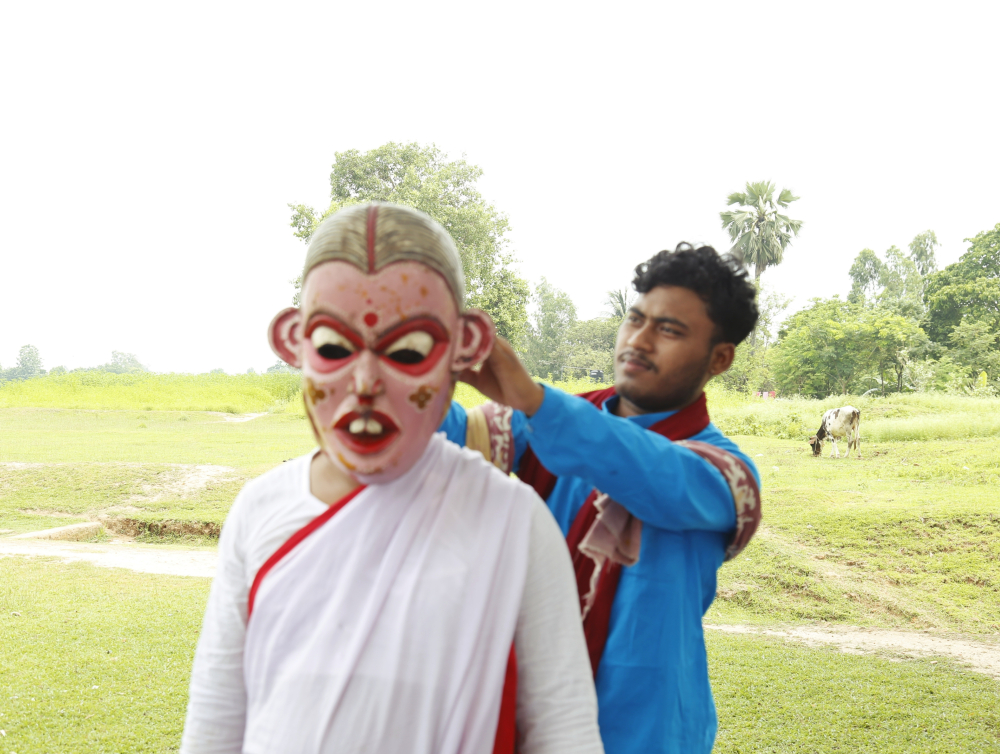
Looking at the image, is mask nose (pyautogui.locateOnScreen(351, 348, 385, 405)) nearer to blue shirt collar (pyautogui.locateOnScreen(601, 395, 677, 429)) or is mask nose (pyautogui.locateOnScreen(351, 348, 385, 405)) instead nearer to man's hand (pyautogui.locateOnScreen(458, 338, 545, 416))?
man's hand (pyautogui.locateOnScreen(458, 338, 545, 416))

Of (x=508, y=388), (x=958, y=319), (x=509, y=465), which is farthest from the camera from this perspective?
(x=958, y=319)

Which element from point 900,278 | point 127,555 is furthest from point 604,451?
point 900,278

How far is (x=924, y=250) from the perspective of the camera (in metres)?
41.0

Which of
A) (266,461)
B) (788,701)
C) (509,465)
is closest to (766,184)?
(266,461)

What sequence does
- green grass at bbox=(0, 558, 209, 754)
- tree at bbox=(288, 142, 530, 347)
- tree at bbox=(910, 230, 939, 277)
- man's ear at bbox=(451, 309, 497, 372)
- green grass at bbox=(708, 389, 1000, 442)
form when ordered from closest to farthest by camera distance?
man's ear at bbox=(451, 309, 497, 372) → green grass at bbox=(0, 558, 209, 754) → green grass at bbox=(708, 389, 1000, 442) → tree at bbox=(288, 142, 530, 347) → tree at bbox=(910, 230, 939, 277)

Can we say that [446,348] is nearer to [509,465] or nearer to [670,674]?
[509,465]

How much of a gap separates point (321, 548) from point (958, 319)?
32.1m

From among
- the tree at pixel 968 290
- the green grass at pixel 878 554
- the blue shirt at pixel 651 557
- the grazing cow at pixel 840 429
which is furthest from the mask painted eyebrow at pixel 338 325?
the tree at pixel 968 290

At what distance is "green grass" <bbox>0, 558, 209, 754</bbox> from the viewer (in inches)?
157

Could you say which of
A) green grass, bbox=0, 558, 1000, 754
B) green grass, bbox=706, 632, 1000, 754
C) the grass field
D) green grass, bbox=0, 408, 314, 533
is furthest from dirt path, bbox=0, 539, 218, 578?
green grass, bbox=706, 632, 1000, 754

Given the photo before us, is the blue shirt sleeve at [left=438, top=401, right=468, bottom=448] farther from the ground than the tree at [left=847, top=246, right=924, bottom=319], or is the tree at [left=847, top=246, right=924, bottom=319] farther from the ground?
the tree at [left=847, top=246, right=924, bottom=319]

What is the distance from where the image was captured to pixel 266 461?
499 inches

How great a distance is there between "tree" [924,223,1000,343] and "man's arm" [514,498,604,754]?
98.2ft

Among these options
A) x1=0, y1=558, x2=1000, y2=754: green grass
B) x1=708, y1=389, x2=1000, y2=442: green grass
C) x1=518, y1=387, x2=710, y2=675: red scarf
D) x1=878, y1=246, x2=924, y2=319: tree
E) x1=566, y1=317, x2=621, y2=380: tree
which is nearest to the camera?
x1=518, y1=387, x2=710, y2=675: red scarf
